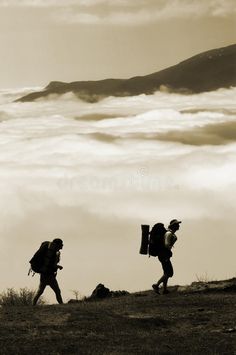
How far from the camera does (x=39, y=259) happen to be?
71.6 feet

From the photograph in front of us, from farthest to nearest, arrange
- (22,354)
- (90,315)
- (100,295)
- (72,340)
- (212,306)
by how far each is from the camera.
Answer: (100,295), (212,306), (90,315), (72,340), (22,354)

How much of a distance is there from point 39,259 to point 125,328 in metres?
4.53

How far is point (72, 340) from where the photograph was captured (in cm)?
1675

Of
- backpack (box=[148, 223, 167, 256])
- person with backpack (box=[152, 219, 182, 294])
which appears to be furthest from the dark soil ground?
backpack (box=[148, 223, 167, 256])

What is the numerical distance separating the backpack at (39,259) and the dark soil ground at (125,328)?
4.58 feet

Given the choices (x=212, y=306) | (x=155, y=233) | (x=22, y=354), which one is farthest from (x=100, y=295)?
(x=22, y=354)

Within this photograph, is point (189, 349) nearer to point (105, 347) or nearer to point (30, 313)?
point (105, 347)

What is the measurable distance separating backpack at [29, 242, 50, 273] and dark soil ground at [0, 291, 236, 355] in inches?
54.9

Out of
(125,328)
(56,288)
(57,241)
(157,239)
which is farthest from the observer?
(157,239)

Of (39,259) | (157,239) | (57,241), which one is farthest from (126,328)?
(157,239)

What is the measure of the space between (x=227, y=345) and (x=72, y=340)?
2891 mm

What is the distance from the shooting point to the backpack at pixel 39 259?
71.6 ft

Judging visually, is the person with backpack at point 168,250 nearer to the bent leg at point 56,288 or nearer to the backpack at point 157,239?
the backpack at point 157,239

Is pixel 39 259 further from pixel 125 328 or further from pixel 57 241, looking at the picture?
pixel 125 328
